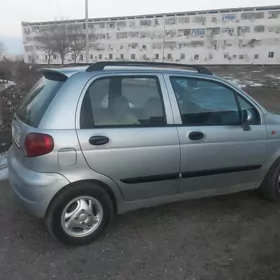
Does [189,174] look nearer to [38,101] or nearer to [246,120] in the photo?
[246,120]

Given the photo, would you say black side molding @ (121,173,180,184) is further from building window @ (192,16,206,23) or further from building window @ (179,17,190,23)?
building window @ (179,17,190,23)

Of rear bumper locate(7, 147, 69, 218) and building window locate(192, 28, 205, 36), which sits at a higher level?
building window locate(192, 28, 205, 36)

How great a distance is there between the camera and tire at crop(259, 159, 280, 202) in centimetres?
362

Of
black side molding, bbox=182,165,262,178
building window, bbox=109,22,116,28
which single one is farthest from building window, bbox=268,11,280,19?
black side molding, bbox=182,165,262,178

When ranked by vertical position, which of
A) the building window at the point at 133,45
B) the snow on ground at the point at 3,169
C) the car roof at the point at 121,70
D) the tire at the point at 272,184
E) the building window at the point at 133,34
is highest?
the building window at the point at 133,34

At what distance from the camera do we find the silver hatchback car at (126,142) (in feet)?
8.64

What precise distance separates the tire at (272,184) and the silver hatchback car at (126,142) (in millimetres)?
157

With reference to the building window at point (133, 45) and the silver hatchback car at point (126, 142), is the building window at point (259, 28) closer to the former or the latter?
the building window at point (133, 45)

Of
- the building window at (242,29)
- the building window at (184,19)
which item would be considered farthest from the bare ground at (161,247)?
the building window at (184,19)

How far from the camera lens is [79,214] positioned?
2789 mm

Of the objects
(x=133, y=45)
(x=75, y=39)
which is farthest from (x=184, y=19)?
(x=75, y=39)

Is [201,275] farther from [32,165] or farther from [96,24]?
[96,24]

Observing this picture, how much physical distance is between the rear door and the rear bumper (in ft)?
1.09

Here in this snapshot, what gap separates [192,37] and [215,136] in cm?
7501
